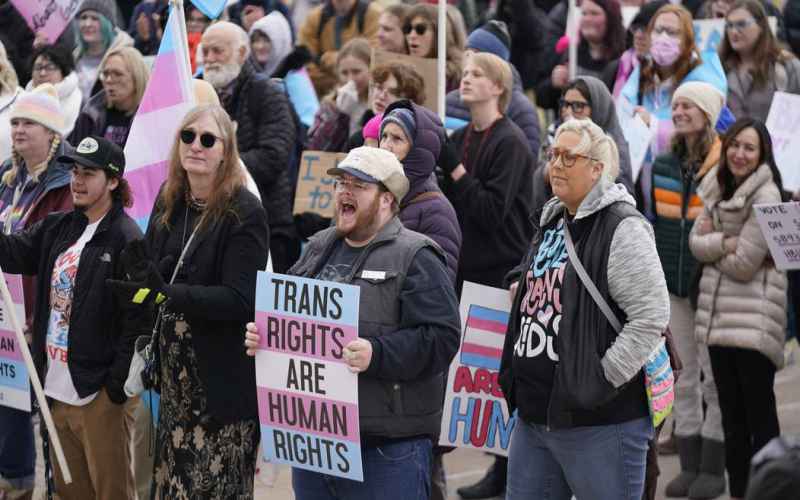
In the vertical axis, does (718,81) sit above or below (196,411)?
above

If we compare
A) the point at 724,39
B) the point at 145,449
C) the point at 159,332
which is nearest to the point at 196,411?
the point at 159,332

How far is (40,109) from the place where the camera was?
7.48 m

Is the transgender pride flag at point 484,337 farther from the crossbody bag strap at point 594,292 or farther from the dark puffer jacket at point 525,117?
the dark puffer jacket at point 525,117

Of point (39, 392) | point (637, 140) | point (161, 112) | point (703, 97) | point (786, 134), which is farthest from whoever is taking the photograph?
point (786, 134)

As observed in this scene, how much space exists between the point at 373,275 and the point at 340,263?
18 cm

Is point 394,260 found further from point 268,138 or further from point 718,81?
point 718,81

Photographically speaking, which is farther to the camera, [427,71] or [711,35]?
[711,35]

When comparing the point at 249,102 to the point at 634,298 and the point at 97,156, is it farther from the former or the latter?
the point at 634,298

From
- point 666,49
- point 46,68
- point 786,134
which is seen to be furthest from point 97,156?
point 786,134

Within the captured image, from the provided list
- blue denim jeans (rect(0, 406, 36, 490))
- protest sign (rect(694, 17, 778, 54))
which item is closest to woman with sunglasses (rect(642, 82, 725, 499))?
protest sign (rect(694, 17, 778, 54))

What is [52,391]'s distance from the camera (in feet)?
21.4

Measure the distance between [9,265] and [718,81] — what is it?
4.47m

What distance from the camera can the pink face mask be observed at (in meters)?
9.07

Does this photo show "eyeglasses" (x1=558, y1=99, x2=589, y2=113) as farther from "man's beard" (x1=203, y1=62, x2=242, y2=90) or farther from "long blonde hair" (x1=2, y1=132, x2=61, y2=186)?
"long blonde hair" (x1=2, y1=132, x2=61, y2=186)
